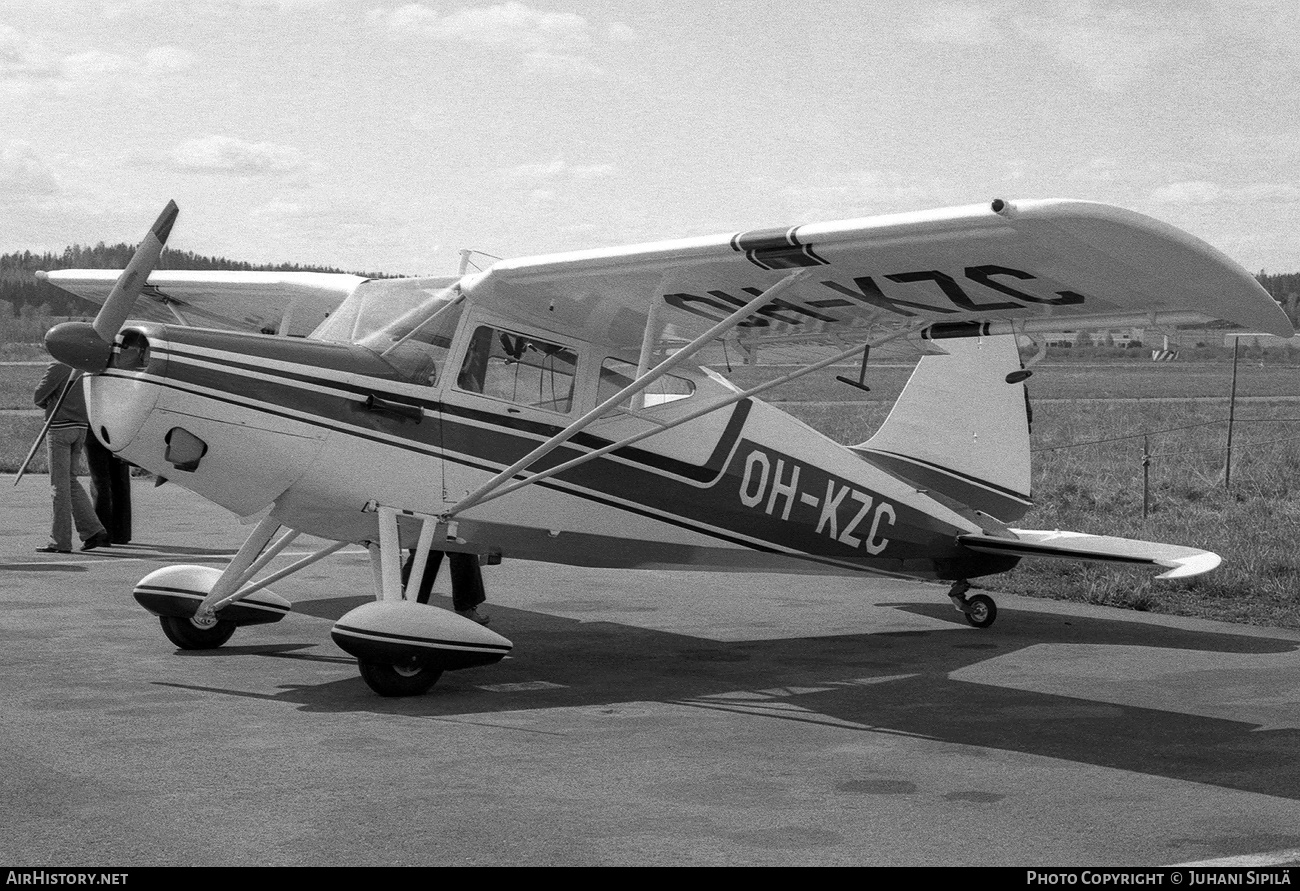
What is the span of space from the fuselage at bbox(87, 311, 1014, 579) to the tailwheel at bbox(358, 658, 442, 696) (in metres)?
1.04

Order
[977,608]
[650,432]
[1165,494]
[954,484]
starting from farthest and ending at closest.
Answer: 1. [1165,494]
2. [954,484]
3. [977,608]
4. [650,432]

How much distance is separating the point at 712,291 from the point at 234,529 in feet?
30.0

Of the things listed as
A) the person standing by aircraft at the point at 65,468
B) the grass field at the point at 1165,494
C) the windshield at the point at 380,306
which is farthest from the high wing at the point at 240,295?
the grass field at the point at 1165,494

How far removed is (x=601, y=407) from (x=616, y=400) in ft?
0.32

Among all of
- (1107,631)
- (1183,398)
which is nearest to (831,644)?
(1107,631)

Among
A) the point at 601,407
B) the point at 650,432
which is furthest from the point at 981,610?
the point at 601,407

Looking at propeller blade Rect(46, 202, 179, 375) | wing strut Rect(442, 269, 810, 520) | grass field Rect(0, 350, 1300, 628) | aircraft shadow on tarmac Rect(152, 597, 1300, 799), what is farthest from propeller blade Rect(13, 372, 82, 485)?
grass field Rect(0, 350, 1300, 628)

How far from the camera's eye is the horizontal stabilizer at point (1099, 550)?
9016 mm

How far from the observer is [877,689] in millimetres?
7617

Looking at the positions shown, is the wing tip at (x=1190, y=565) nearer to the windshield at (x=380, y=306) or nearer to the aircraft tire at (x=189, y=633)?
the windshield at (x=380, y=306)

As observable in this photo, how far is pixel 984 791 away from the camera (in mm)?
5387

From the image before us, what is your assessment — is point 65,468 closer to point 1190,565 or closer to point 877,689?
point 877,689

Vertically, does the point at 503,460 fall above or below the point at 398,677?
above

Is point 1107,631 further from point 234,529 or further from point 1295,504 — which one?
point 234,529
